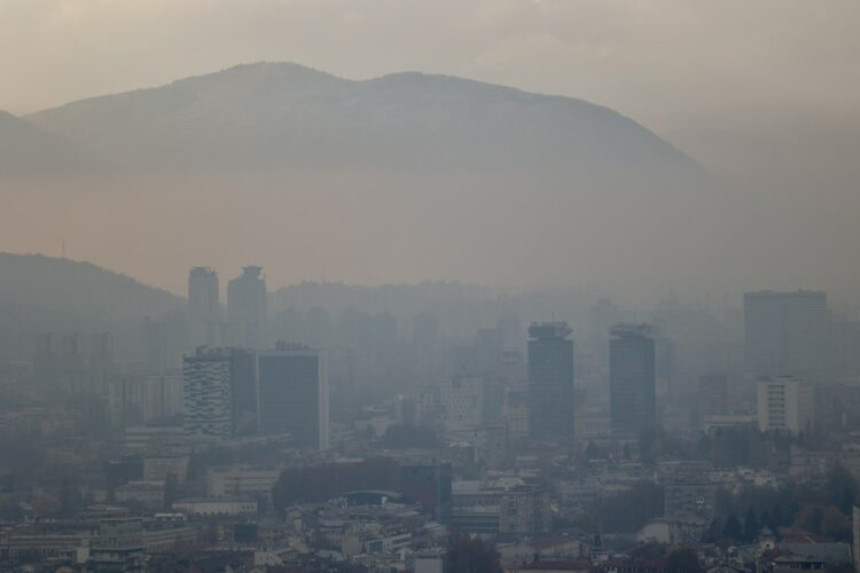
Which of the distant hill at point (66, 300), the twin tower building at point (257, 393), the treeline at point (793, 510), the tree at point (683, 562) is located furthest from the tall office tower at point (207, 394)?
the tree at point (683, 562)

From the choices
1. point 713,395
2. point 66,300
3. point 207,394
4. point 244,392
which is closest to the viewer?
point 207,394

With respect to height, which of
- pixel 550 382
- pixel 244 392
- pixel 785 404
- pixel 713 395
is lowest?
pixel 785 404

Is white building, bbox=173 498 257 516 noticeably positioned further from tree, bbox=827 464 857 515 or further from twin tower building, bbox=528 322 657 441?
twin tower building, bbox=528 322 657 441

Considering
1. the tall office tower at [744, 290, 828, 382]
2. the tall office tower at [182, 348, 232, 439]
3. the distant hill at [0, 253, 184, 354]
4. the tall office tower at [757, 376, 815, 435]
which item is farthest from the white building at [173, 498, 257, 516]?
the tall office tower at [744, 290, 828, 382]

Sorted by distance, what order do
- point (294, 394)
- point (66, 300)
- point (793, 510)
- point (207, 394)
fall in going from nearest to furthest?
1. point (793, 510)
2. point (207, 394)
3. point (294, 394)
4. point (66, 300)

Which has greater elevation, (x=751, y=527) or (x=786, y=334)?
(x=786, y=334)

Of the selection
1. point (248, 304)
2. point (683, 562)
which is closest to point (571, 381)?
point (248, 304)

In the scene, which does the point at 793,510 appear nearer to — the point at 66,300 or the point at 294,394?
the point at 294,394

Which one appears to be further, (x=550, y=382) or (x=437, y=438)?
(x=550, y=382)

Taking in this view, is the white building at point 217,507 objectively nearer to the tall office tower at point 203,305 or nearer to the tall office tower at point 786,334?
the tall office tower at point 786,334
